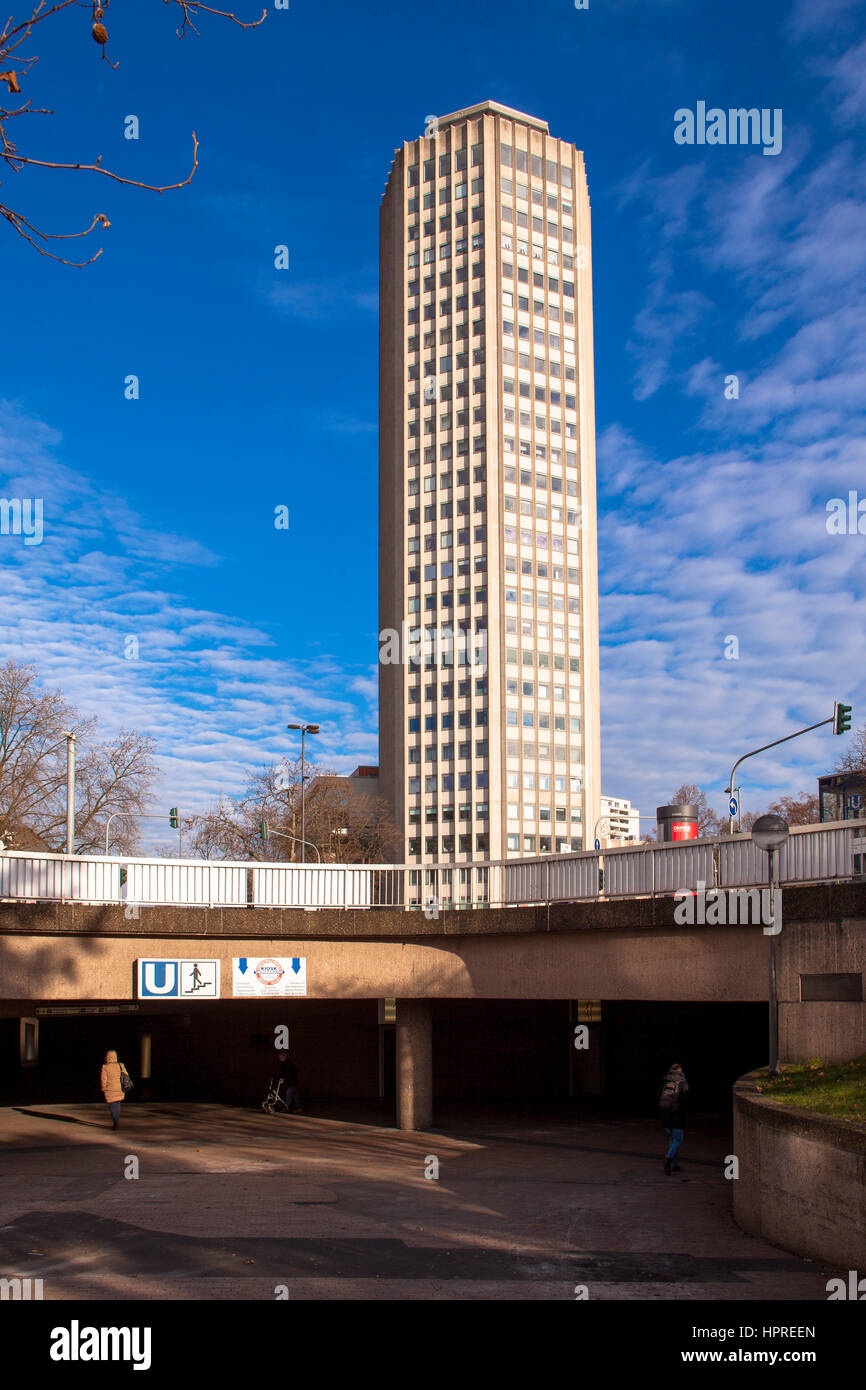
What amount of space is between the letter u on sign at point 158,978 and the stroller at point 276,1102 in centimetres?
678

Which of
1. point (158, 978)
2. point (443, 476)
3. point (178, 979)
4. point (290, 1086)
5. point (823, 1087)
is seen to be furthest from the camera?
point (443, 476)

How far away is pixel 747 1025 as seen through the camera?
27.9 metres

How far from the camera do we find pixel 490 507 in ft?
341

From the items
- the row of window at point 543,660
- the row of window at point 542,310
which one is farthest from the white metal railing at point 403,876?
the row of window at point 542,310

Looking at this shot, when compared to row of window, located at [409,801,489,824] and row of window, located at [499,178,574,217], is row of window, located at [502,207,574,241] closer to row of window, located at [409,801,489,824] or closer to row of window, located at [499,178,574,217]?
row of window, located at [499,178,574,217]

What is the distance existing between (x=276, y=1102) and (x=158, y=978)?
24.5 feet

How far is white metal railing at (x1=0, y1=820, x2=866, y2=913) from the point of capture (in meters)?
14.3

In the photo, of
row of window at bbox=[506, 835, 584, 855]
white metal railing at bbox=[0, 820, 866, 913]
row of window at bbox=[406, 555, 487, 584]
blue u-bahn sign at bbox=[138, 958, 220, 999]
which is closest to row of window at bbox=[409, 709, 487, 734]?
row of window at bbox=[506, 835, 584, 855]

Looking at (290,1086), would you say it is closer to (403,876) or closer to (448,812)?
(403,876)

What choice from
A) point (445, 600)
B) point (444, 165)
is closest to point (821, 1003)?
point (445, 600)

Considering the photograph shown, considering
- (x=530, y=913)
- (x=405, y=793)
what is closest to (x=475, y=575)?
(x=405, y=793)

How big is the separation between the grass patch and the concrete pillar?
9691 mm
